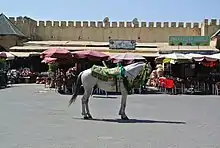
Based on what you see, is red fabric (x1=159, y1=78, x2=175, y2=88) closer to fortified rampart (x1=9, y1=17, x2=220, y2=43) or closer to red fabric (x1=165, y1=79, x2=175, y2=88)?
red fabric (x1=165, y1=79, x2=175, y2=88)

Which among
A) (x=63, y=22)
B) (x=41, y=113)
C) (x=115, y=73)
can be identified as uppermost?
(x=63, y=22)

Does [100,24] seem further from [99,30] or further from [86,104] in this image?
[86,104]

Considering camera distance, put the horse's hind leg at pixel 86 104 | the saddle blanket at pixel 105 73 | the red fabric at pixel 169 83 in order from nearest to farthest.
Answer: the horse's hind leg at pixel 86 104 < the saddle blanket at pixel 105 73 < the red fabric at pixel 169 83

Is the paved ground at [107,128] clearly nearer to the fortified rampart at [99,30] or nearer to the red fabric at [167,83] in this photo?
the red fabric at [167,83]

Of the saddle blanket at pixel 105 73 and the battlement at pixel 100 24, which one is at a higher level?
the battlement at pixel 100 24

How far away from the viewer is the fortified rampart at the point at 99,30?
47844mm

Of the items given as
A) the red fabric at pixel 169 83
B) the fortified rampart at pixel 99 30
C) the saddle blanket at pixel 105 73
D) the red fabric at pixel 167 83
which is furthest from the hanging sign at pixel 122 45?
the saddle blanket at pixel 105 73

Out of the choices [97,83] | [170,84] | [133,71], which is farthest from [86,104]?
[170,84]

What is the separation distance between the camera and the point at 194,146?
31.4 feet

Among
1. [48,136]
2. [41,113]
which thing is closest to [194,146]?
[48,136]

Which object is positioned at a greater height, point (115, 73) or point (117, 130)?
point (115, 73)

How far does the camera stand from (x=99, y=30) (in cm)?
4819

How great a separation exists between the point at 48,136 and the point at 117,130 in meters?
1.88

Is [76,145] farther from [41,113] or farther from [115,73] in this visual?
[41,113]
